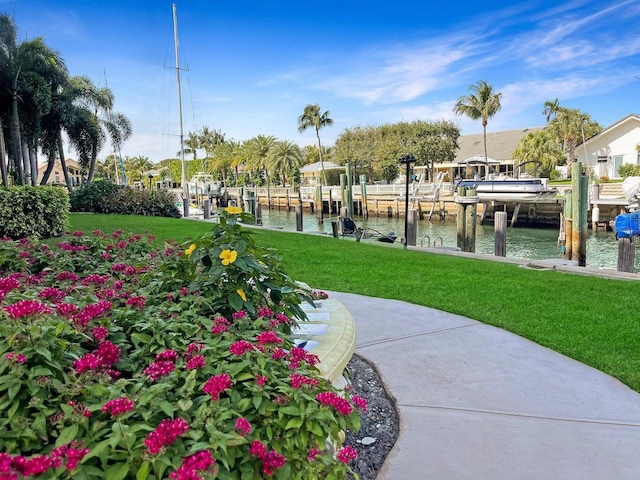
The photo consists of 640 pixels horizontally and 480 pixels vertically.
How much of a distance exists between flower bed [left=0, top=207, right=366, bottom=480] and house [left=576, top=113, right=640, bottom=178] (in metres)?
38.4

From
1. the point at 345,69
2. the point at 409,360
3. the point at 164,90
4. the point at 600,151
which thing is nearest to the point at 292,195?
the point at 164,90

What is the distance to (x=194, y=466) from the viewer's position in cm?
105

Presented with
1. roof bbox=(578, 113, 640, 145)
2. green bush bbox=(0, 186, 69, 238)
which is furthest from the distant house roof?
green bush bbox=(0, 186, 69, 238)

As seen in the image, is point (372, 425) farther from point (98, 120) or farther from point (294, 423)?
point (98, 120)

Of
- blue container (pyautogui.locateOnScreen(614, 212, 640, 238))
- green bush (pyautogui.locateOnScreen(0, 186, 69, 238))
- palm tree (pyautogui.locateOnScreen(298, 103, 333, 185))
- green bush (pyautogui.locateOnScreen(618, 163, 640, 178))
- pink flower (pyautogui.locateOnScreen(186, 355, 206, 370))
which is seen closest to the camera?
pink flower (pyautogui.locateOnScreen(186, 355, 206, 370))

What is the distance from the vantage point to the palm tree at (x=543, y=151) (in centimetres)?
3716

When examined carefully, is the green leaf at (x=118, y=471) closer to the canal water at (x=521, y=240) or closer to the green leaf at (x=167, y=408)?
the green leaf at (x=167, y=408)

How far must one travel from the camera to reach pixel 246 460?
4.02 ft

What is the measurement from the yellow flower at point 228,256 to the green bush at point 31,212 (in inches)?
330

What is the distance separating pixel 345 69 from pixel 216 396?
24.5 meters

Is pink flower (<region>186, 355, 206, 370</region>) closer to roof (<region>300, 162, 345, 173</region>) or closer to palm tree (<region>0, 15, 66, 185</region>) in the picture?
palm tree (<region>0, 15, 66, 185</region>)

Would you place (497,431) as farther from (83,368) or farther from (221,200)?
(221,200)

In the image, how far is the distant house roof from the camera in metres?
45.1

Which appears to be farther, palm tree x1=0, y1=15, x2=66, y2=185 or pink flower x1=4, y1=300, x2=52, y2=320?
palm tree x1=0, y1=15, x2=66, y2=185
